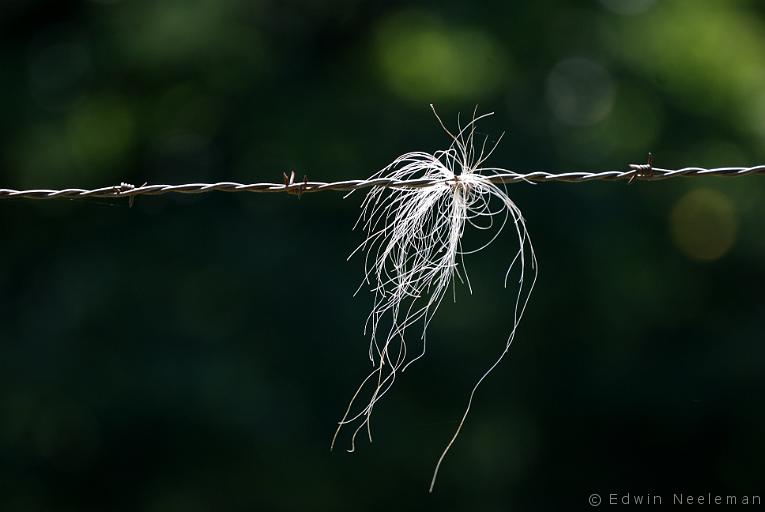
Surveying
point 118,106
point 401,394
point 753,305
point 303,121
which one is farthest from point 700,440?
point 118,106

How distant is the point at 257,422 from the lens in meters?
7.19

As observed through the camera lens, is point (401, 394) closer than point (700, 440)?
Yes

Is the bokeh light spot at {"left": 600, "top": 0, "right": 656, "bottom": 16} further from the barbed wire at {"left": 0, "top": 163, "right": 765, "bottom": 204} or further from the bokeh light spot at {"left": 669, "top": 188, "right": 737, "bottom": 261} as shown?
the barbed wire at {"left": 0, "top": 163, "right": 765, "bottom": 204}

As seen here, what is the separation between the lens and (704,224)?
8.05 m

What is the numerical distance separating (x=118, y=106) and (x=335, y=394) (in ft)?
8.29

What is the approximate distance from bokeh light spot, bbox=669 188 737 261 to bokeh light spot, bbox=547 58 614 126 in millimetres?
880

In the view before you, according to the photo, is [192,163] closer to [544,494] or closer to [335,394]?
[335,394]

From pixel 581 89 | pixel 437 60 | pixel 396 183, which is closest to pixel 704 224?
pixel 581 89

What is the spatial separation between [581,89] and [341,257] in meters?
2.19

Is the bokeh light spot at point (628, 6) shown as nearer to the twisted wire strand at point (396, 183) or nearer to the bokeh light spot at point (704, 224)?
the bokeh light spot at point (704, 224)

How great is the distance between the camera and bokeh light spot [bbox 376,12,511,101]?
25.1 feet

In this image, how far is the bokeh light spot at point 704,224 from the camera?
7988 millimetres

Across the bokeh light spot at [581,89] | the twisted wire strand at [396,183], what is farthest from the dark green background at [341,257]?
the twisted wire strand at [396,183]

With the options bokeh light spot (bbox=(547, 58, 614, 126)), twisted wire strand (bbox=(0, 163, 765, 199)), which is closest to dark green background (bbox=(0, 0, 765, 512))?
bokeh light spot (bbox=(547, 58, 614, 126))
